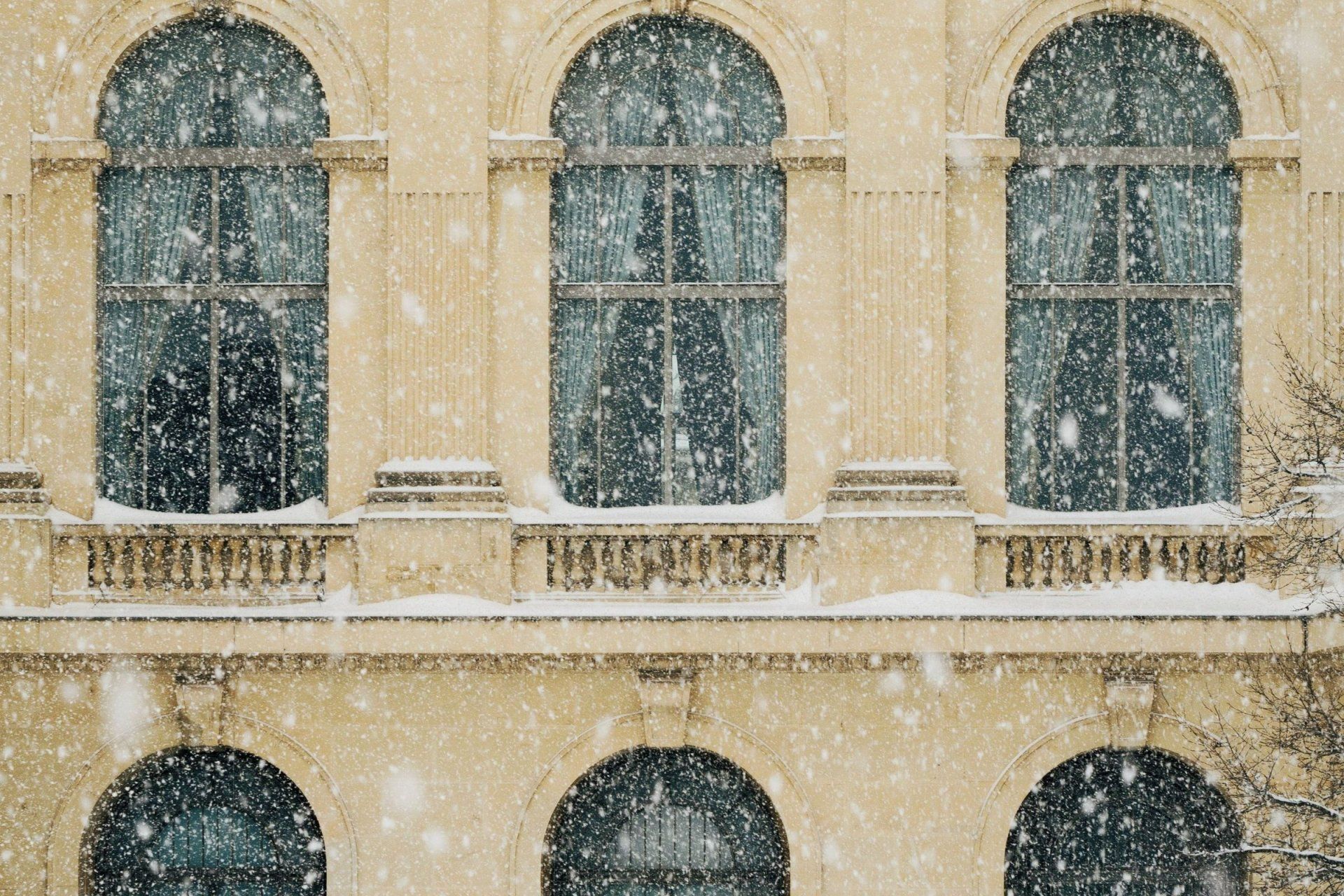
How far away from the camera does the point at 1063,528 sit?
14.4 metres

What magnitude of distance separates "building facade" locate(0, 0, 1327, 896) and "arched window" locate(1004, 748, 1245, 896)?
0.14 ft

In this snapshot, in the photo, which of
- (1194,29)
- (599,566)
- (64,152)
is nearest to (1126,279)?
(1194,29)

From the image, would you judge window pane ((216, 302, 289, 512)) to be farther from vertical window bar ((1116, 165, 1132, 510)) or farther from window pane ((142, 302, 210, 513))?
vertical window bar ((1116, 165, 1132, 510))

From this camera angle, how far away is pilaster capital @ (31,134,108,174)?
14922mm

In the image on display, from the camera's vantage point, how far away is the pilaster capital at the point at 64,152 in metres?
14.9

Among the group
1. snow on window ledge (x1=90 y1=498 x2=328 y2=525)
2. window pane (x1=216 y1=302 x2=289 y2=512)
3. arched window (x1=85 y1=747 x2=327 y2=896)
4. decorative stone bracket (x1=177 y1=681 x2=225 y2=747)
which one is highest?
window pane (x1=216 y1=302 x2=289 y2=512)

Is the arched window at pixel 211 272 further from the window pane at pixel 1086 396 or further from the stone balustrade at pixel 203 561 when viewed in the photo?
the window pane at pixel 1086 396

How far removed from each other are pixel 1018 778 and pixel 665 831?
3.14 metres

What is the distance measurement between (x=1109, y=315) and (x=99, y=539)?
9270 millimetres

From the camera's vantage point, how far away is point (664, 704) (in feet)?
46.1

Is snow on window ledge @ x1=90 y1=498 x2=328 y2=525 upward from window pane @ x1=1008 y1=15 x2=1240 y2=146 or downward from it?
downward

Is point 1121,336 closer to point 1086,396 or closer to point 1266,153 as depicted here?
point 1086,396

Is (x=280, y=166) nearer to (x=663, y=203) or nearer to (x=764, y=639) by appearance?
(x=663, y=203)

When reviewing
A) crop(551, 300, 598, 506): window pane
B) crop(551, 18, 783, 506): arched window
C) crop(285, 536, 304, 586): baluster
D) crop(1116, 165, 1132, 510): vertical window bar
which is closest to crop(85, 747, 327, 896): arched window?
crop(285, 536, 304, 586): baluster
